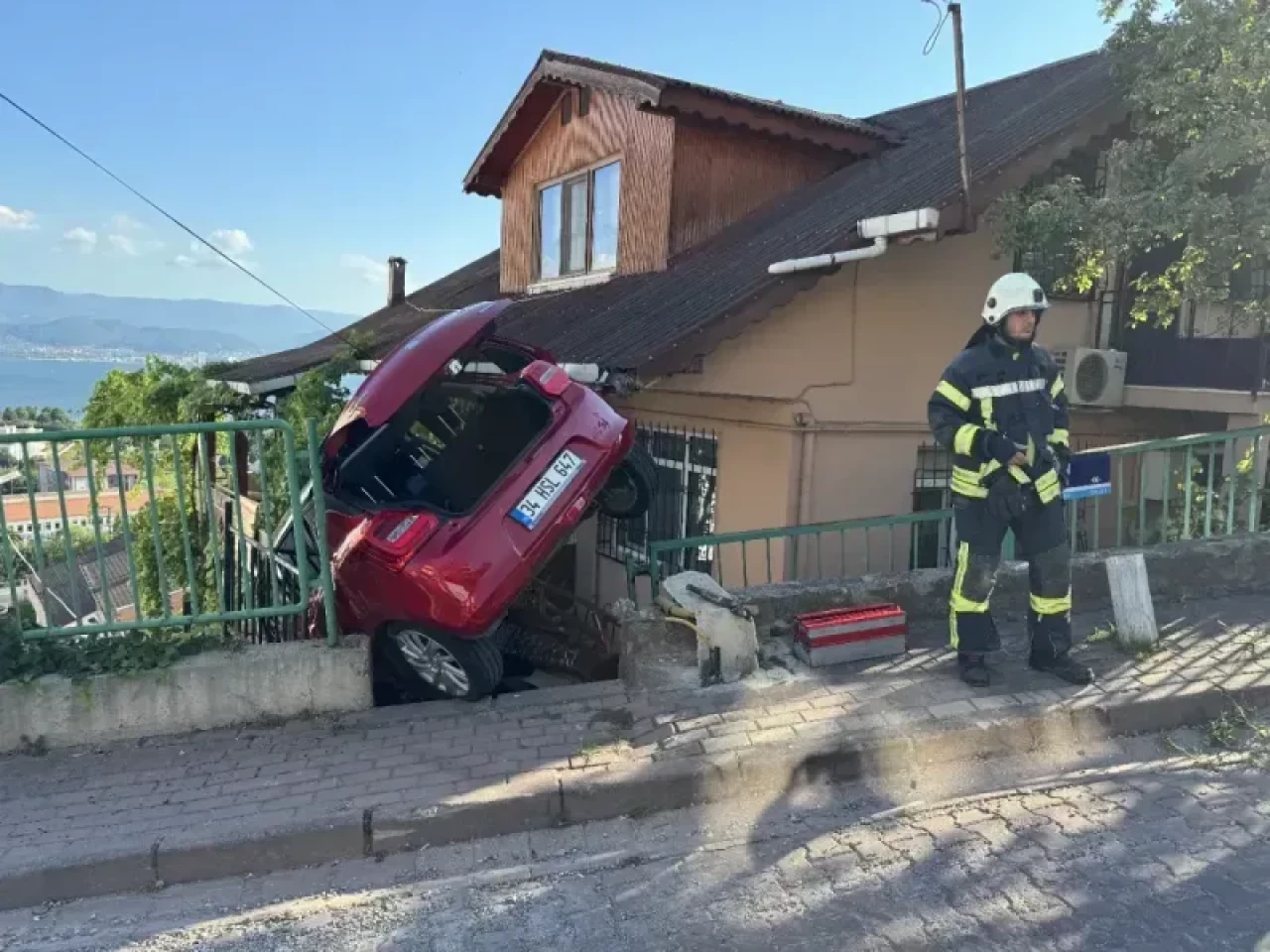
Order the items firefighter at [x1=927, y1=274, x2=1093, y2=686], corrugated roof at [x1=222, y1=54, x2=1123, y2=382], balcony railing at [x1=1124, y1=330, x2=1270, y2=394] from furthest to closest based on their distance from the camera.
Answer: balcony railing at [x1=1124, y1=330, x2=1270, y2=394], corrugated roof at [x1=222, y1=54, x2=1123, y2=382], firefighter at [x1=927, y1=274, x2=1093, y2=686]

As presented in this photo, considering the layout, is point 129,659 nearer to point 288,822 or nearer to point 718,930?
point 288,822

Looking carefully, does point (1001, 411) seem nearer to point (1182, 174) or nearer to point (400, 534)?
point (1182, 174)

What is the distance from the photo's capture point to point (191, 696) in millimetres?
4184

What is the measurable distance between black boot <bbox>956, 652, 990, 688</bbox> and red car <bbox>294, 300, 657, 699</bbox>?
2170 mm

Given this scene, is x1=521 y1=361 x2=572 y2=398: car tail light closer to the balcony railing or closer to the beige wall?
the beige wall

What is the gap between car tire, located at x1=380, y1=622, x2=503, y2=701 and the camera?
445 centimetres

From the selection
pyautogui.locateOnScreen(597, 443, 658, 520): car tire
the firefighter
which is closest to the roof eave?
pyautogui.locateOnScreen(597, 443, 658, 520): car tire

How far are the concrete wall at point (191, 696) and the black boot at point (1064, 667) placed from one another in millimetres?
3422

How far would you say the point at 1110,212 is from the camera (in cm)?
593

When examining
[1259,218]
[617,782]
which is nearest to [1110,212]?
[1259,218]

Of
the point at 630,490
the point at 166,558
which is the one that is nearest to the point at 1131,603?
the point at 630,490

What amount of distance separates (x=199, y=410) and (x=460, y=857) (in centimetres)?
992

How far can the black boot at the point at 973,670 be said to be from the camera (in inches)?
166

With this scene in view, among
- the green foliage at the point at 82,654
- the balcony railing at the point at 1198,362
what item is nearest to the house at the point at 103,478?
the green foliage at the point at 82,654
